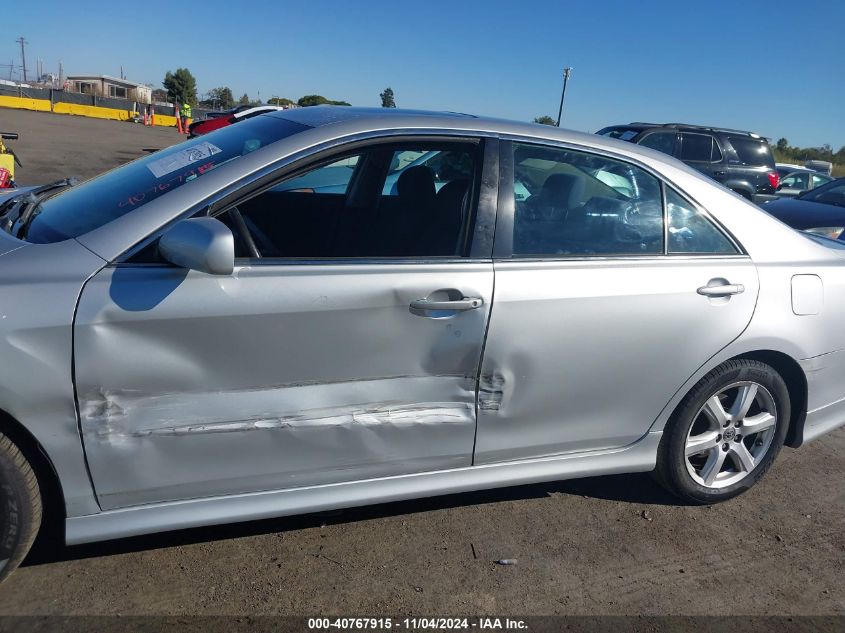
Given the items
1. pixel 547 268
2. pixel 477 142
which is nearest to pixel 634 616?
pixel 547 268

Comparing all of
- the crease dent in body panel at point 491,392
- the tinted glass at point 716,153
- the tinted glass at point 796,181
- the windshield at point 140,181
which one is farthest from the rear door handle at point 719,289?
the tinted glass at point 796,181

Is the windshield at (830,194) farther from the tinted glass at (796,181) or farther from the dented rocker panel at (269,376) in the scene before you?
the tinted glass at (796,181)

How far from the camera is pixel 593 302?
2.67 metres

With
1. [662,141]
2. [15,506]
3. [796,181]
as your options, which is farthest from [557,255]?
[796,181]

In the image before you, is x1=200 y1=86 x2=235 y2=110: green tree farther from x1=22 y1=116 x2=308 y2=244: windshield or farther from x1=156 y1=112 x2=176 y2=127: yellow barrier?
x1=22 y1=116 x2=308 y2=244: windshield

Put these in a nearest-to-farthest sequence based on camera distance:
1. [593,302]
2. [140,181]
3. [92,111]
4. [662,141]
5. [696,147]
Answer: [140,181] → [593,302] → [662,141] → [696,147] → [92,111]

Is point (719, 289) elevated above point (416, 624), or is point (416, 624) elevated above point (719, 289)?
point (719, 289)

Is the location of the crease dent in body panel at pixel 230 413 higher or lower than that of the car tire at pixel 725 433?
higher

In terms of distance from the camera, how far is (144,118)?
3831 centimetres

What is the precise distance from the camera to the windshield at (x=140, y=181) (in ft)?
7.71

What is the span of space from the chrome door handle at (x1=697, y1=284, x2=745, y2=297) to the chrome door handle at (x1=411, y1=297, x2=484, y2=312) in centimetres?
105

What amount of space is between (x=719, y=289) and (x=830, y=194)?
270 inches

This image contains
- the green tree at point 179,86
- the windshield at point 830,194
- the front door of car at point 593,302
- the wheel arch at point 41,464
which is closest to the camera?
the wheel arch at point 41,464

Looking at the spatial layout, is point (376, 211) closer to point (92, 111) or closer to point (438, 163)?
point (438, 163)
